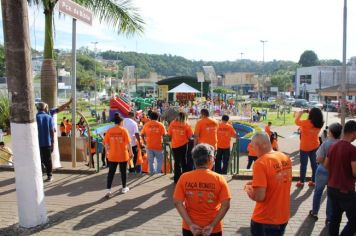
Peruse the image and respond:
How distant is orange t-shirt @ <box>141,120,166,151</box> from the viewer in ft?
27.3

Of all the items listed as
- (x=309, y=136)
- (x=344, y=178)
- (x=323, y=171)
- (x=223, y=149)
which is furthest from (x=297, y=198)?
(x=223, y=149)

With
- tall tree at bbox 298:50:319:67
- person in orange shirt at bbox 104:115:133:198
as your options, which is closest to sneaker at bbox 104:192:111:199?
person in orange shirt at bbox 104:115:133:198

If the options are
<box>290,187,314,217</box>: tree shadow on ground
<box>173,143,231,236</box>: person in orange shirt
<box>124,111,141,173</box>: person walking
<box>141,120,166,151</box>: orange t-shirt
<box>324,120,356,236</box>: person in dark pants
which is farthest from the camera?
<box>124,111,141,173</box>: person walking

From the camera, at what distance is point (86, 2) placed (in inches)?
368

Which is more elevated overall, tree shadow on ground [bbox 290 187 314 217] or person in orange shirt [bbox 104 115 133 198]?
person in orange shirt [bbox 104 115 133 198]

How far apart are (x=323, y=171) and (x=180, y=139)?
2905mm

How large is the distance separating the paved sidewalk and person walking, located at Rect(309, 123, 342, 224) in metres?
0.23

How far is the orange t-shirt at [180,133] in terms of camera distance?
7.47 m

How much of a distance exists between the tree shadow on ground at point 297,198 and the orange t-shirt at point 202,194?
2853 millimetres

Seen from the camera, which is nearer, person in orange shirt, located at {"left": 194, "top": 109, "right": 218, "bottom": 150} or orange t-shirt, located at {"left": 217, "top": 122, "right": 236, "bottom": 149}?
person in orange shirt, located at {"left": 194, "top": 109, "right": 218, "bottom": 150}

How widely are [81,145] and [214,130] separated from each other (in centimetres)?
516

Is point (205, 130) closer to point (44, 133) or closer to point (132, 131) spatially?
point (132, 131)

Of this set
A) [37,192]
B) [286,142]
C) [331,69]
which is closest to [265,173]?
[37,192]

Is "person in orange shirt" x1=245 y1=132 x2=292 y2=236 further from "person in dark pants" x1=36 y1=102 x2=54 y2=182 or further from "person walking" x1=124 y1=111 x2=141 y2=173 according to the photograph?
"person walking" x1=124 y1=111 x2=141 y2=173
